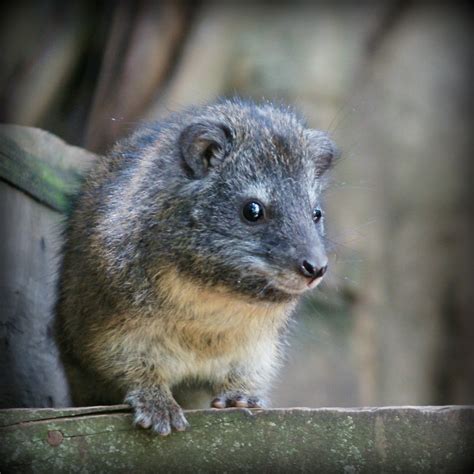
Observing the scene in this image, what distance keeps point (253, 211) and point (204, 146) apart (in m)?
0.56

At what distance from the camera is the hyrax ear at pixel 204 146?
19.0ft

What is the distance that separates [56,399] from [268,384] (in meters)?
1.67

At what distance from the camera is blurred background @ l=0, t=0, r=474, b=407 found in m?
10.4

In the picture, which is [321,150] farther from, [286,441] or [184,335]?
[286,441]

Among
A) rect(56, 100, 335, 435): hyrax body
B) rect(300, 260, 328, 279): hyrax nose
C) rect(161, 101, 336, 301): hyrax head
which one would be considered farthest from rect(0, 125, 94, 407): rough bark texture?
rect(300, 260, 328, 279): hyrax nose

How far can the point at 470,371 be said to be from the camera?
1132cm

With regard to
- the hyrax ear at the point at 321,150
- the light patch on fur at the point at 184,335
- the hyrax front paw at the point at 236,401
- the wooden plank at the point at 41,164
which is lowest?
the hyrax front paw at the point at 236,401

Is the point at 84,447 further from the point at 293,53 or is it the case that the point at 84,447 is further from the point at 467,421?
the point at 293,53

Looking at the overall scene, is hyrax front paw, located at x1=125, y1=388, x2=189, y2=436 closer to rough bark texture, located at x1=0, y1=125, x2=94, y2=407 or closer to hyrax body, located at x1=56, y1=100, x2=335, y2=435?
hyrax body, located at x1=56, y1=100, x2=335, y2=435

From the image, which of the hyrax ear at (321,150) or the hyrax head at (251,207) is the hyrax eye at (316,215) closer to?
the hyrax head at (251,207)

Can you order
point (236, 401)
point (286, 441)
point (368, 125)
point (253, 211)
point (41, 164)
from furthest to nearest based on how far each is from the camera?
point (368, 125), point (41, 164), point (236, 401), point (253, 211), point (286, 441)

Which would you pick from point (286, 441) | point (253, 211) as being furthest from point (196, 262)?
point (286, 441)

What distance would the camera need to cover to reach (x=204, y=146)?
229 inches

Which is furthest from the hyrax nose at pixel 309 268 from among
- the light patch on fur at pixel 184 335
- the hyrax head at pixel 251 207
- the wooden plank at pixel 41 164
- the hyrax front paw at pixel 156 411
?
the wooden plank at pixel 41 164
